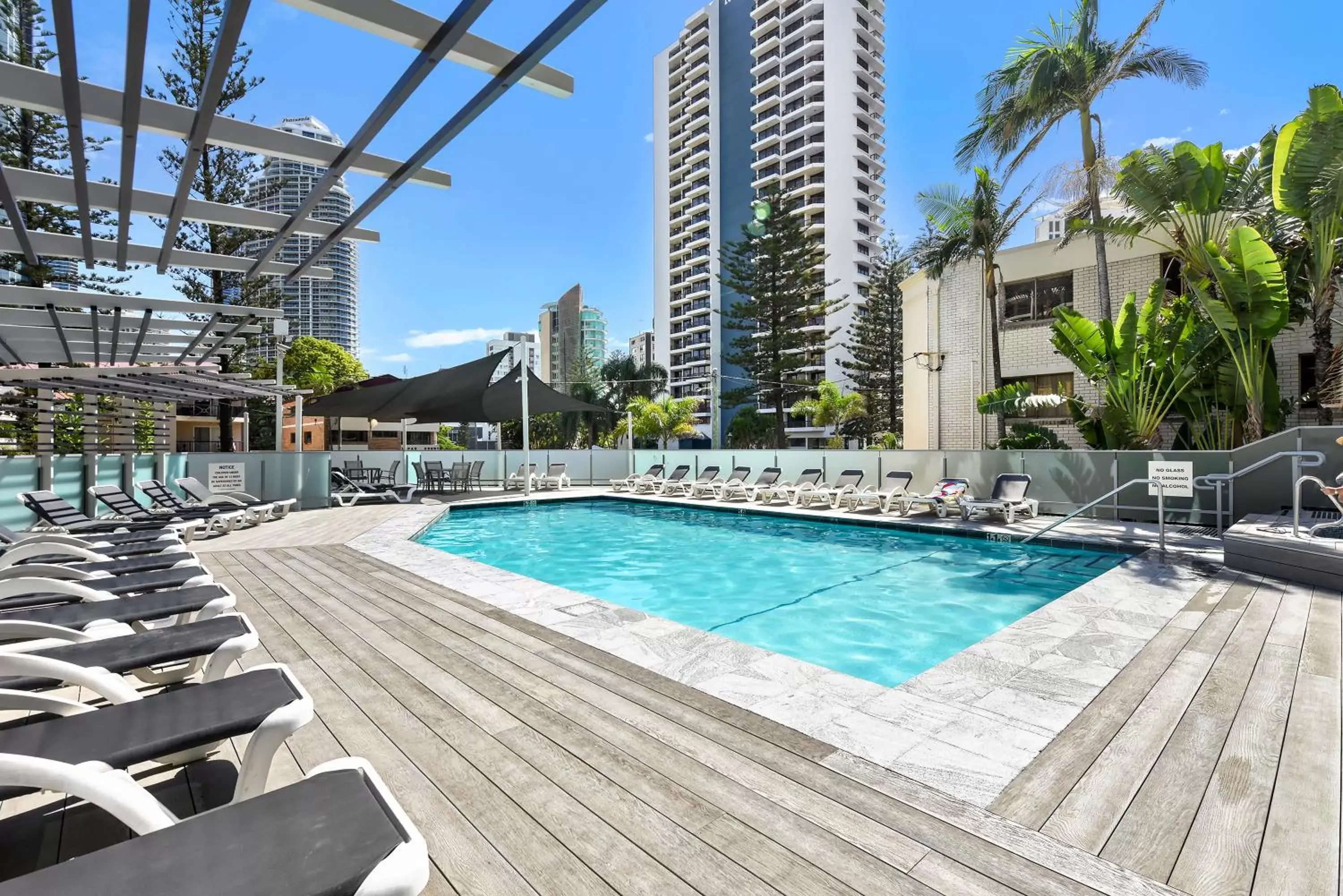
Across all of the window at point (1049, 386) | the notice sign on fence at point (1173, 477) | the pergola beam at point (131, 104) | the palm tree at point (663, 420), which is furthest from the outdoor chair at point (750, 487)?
the palm tree at point (663, 420)

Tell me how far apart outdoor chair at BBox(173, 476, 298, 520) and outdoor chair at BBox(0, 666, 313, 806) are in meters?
9.41

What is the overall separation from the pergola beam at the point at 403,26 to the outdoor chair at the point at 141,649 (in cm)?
265

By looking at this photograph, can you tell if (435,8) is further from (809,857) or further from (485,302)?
(485,302)

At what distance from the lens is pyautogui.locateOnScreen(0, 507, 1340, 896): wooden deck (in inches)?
76.0

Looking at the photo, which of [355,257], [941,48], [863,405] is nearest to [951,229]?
[863,405]

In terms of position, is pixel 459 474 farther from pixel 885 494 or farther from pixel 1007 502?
pixel 1007 502

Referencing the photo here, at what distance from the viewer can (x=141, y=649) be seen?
2734 mm

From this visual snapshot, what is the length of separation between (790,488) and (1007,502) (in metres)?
4.53

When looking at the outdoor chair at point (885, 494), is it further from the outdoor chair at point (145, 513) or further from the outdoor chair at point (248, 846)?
the outdoor chair at point (248, 846)

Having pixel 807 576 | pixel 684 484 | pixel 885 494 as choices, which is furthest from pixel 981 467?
pixel 684 484

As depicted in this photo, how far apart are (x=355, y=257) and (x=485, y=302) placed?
1309cm

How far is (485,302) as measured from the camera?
54.8 m

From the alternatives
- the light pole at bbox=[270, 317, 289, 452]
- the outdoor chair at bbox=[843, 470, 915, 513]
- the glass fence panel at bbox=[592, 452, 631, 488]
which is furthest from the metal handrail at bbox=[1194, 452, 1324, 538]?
Answer: the light pole at bbox=[270, 317, 289, 452]

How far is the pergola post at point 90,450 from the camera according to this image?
30.6 ft
